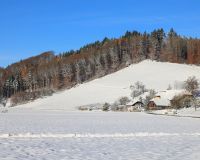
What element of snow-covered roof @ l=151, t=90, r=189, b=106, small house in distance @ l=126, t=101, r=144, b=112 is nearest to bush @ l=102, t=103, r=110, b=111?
small house in distance @ l=126, t=101, r=144, b=112

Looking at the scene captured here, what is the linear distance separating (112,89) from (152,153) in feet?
507

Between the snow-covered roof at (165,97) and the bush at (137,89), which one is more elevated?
the bush at (137,89)

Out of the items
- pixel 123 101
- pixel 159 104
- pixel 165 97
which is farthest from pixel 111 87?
pixel 159 104

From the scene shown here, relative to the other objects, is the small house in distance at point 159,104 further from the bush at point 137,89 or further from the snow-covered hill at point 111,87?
the snow-covered hill at point 111,87

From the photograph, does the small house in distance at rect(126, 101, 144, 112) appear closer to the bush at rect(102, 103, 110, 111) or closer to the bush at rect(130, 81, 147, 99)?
the bush at rect(102, 103, 110, 111)

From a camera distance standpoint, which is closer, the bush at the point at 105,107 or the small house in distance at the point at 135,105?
the bush at the point at 105,107

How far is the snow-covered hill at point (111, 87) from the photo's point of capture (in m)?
169

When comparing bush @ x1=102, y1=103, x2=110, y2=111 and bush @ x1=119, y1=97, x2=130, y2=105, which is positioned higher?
bush @ x1=119, y1=97, x2=130, y2=105

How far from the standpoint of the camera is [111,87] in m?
182

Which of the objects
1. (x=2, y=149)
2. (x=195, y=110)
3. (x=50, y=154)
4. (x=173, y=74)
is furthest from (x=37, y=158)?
(x=173, y=74)

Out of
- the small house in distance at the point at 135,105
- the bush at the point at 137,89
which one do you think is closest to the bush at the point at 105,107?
the small house in distance at the point at 135,105

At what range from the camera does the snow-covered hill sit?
169 meters

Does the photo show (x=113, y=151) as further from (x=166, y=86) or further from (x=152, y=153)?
(x=166, y=86)

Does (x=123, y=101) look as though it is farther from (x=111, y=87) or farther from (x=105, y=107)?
(x=111, y=87)
